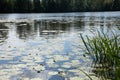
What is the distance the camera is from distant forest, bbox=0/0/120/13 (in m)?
71.2

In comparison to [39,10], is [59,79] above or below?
above

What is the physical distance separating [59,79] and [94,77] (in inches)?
29.7

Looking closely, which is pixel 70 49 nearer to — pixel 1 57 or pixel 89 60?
pixel 89 60

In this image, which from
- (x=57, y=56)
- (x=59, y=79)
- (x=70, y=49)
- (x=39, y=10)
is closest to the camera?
(x=59, y=79)

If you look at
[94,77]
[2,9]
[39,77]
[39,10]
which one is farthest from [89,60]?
[39,10]

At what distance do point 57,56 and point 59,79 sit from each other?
2245 mm

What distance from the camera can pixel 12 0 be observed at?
7200 centimetres

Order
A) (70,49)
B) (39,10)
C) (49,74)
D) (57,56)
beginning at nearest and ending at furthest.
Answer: (49,74), (57,56), (70,49), (39,10)

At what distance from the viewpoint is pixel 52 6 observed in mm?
78062

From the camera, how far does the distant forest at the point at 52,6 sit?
7125cm

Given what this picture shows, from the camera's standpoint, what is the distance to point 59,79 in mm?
5141

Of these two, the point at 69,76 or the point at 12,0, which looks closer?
A: the point at 69,76

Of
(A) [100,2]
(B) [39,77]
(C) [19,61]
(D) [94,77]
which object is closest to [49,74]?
(B) [39,77]

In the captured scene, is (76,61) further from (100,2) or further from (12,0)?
(100,2)
